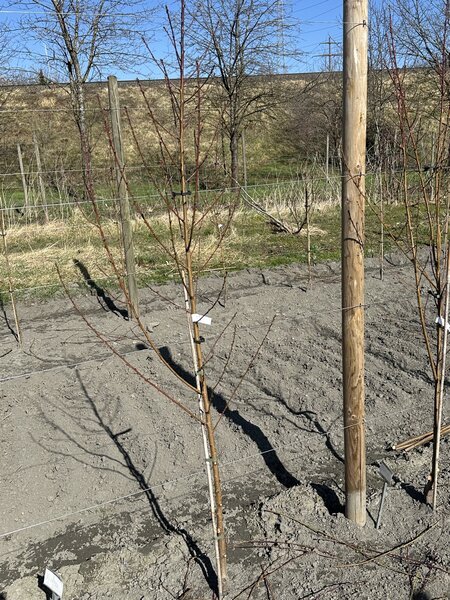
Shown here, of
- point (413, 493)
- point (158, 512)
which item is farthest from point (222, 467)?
point (413, 493)

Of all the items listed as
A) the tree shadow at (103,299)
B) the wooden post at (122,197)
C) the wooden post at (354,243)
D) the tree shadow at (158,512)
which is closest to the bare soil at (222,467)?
the tree shadow at (158,512)

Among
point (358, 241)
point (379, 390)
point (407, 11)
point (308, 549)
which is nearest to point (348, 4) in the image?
point (358, 241)

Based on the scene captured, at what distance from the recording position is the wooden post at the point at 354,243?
247 centimetres

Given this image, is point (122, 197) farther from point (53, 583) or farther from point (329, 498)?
point (53, 583)

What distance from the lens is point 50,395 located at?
441 centimetres

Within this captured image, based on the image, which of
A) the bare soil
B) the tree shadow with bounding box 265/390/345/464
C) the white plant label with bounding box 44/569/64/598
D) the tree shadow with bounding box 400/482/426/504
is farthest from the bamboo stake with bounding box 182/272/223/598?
the tree shadow with bounding box 265/390/345/464

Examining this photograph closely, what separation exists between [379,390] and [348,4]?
2.85 meters

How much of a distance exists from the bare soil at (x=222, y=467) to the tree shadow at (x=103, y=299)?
0.50 ft

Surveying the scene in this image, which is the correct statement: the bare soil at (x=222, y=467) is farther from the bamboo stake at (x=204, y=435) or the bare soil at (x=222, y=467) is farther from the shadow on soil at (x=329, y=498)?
the bamboo stake at (x=204, y=435)

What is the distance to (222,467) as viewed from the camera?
3658 millimetres

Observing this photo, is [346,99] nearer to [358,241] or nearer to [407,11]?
[358,241]

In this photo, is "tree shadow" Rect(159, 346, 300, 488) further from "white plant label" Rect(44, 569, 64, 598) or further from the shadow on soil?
"white plant label" Rect(44, 569, 64, 598)

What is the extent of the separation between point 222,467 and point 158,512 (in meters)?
0.55

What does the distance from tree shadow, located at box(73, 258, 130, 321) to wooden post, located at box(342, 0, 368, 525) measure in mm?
3391
